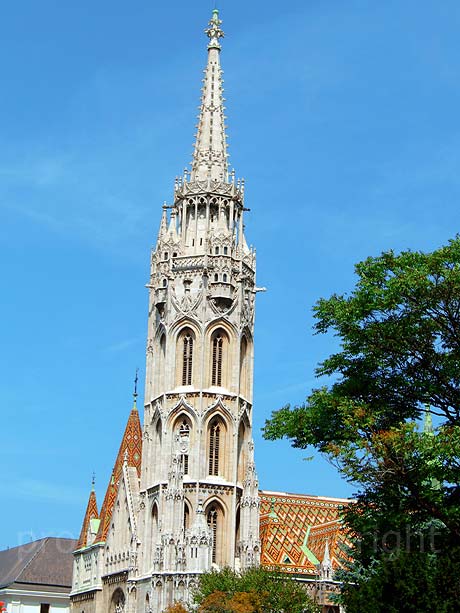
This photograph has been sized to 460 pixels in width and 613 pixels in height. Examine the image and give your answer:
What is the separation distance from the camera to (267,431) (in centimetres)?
3691

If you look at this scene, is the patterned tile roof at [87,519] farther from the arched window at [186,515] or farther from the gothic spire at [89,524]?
the arched window at [186,515]

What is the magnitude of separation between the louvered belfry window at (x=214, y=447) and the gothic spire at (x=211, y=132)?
1446 centimetres

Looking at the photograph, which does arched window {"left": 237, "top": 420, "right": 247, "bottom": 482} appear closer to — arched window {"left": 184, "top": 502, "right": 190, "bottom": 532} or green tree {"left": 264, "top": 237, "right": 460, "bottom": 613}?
arched window {"left": 184, "top": 502, "right": 190, "bottom": 532}

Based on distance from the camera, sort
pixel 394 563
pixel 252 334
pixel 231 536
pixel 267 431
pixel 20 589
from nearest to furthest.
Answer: pixel 394 563
pixel 267 431
pixel 231 536
pixel 252 334
pixel 20 589

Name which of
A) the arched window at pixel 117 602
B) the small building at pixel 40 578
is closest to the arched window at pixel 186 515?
the arched window at pixel 117 602

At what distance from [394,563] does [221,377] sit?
38625mm

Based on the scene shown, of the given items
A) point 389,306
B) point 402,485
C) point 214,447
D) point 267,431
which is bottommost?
point 402,485

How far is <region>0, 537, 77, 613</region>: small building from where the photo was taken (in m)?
88.6

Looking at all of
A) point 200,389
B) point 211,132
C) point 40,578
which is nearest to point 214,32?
point 211,132

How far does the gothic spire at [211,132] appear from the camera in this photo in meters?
71.8

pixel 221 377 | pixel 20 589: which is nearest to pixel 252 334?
pixel 221 377

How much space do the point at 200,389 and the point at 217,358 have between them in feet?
7.54

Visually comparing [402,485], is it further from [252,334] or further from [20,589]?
[20,589]

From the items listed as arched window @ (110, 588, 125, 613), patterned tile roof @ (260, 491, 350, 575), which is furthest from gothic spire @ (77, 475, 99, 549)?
patterned tile roof @ (260, 491, 350, 575)
